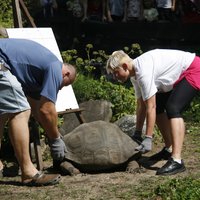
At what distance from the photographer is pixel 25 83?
5.67m

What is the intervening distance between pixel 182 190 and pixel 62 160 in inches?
60.4

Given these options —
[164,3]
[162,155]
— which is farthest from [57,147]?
[164,3]

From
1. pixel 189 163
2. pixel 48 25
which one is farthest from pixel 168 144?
pixel 48 25

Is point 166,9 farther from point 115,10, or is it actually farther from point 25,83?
point 25,83

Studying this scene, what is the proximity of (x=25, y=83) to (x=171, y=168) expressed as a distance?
1.64 meters

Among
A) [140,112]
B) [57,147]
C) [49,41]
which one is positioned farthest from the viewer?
[49,41]

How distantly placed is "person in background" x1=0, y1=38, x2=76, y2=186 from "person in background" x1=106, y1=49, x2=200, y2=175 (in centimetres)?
65

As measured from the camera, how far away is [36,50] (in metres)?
5.58

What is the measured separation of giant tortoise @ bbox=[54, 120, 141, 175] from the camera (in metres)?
6.16

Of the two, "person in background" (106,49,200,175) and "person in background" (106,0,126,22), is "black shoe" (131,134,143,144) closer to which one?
"person in background" (106,49,200,175)

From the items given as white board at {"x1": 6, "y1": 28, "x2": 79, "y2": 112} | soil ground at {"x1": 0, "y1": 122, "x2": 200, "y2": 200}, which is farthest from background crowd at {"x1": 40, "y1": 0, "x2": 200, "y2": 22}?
soil ground at {"x1": 0, "y1": 122, "x2": 200, "y2": 200}

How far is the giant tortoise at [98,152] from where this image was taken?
20.2 feet

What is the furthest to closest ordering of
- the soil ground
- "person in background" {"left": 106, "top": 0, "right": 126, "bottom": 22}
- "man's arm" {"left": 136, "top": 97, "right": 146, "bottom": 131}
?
"person in background" {"left": 106, "top": 0, "right": 126, "bottom": 22}
"man's arm" {"left": 136, "top": 97, "right": 146, "bottom": 131}
the soil ground

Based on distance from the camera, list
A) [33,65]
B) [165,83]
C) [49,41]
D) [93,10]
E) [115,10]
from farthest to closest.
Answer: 1. [93,10]
2. [115,10]
3. [49,41]
4. [165,83]
5. [33,65]
